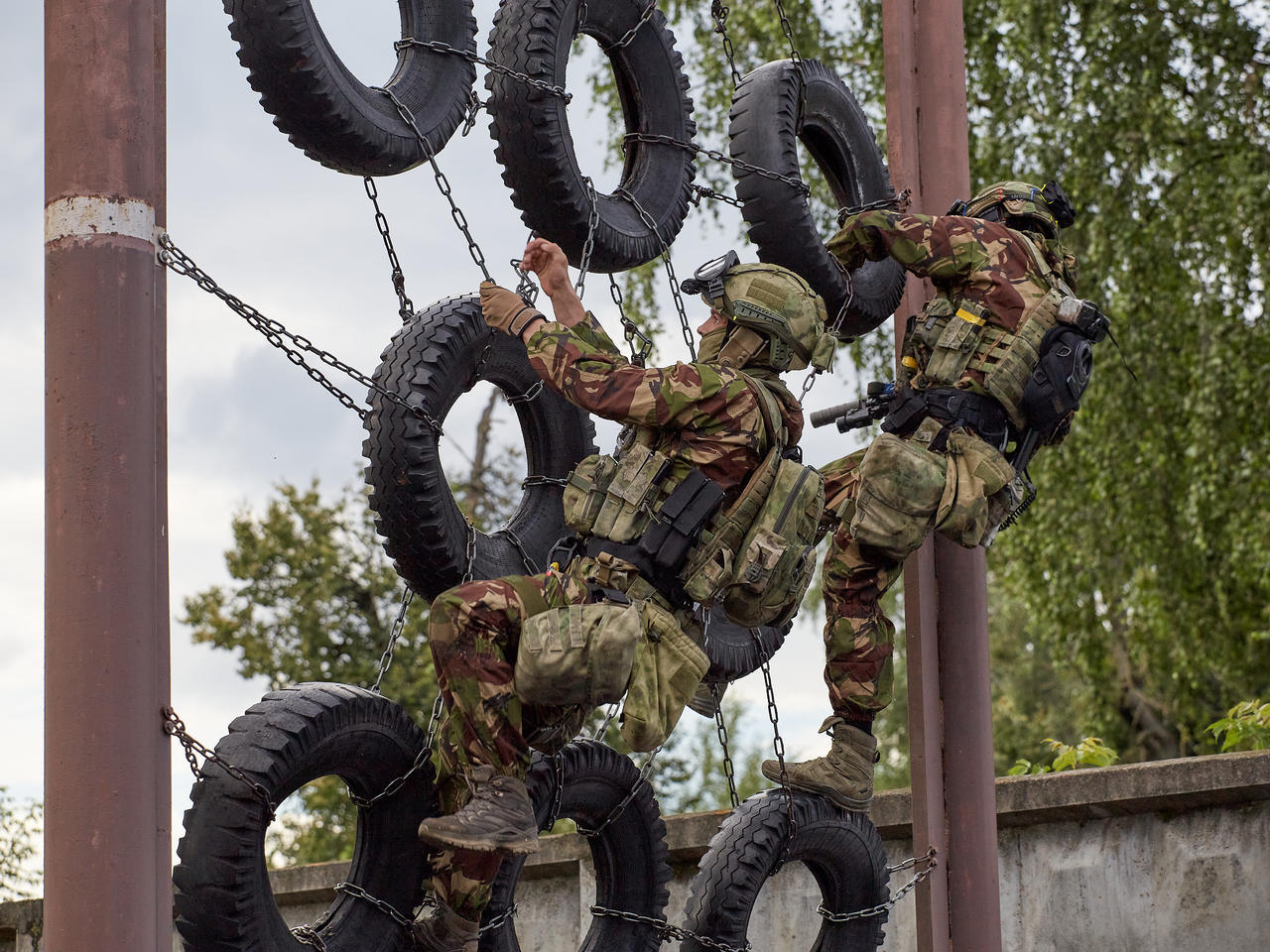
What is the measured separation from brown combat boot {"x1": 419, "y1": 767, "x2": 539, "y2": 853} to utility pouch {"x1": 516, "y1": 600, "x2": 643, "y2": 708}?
0.85 feet

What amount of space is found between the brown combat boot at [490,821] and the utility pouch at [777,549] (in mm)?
949

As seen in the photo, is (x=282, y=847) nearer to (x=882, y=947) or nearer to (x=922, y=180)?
(x=882, y=947)

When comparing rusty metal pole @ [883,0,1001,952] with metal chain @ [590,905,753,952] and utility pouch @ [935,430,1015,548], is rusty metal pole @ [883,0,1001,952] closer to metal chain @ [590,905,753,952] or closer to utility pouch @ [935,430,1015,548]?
utility pouch @ [935,430,1015,548]

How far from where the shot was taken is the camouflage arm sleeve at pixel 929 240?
672cm

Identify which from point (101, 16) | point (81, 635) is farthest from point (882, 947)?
point (101, 16)

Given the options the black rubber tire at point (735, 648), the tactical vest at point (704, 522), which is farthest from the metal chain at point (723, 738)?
the tactical vest at point (704, 522)

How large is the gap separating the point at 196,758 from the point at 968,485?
295 centimetres

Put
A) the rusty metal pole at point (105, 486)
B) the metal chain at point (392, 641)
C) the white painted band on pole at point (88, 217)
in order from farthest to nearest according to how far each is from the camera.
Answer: the metal chain at point (392, 641) < the white painted band on pole at point (88, 217) < the rusty metal pole at point (105, 486)

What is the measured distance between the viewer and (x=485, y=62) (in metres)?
6.25

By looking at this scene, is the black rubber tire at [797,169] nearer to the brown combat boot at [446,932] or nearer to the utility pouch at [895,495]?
the utility pouch at [895,495]

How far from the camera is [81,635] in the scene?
4.65 m

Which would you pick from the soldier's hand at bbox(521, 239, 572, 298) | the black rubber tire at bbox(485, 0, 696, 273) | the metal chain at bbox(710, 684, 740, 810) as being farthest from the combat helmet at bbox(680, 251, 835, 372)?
the metal chain at bbox(710, 684, 740, 810)

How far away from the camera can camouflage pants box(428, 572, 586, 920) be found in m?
5.09

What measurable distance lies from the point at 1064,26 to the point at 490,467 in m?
8.07
